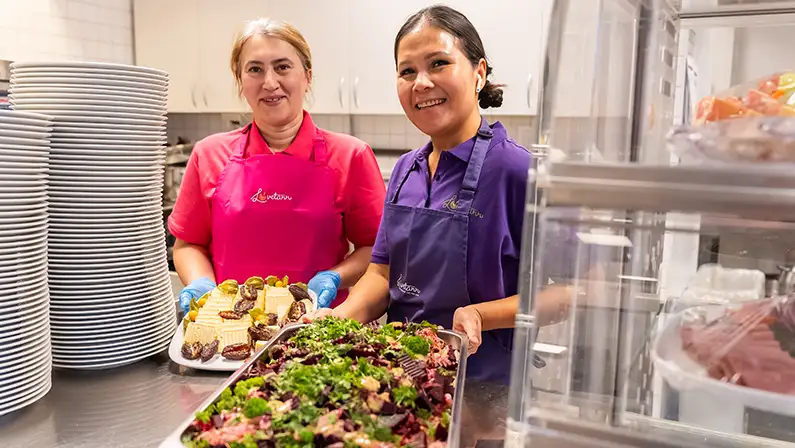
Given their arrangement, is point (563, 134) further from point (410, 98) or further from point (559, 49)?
point (410, 98)

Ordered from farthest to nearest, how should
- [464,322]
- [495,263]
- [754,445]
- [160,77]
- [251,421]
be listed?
[495,263] → [160,77] → [464,322] → [251,421] → [754,445]

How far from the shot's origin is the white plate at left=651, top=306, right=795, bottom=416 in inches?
26.5

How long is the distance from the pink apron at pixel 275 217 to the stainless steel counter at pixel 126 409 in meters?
0.68

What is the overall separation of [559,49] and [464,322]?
29.3 inches

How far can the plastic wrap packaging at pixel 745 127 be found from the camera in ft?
2.20

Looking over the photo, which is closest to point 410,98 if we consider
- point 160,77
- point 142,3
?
point 160,77

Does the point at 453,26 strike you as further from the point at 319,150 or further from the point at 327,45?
the point at 327,45

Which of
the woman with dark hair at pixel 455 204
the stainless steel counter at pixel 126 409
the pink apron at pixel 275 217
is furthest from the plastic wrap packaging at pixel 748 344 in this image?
the pink apron at pixel 275 217

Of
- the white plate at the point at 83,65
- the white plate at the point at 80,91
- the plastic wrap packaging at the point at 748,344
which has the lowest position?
the plastic wrap packaging at the point at 748,344

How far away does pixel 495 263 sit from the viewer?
1.63 m

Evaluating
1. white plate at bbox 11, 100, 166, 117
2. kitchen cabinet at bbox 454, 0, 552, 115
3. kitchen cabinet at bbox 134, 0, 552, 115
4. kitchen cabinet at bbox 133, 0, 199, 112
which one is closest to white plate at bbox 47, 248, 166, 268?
white plate at bbox 11, 100, 166, 117

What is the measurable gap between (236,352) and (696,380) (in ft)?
3.47

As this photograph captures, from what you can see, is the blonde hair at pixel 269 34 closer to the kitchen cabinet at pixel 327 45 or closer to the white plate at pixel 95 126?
the white plate at pixel 95 126

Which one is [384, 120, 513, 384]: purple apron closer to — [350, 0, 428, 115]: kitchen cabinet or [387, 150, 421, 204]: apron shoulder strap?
[387, 150, 421, 204]: apron shoulder strap
